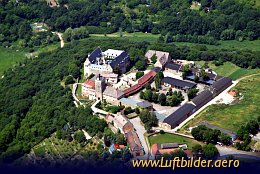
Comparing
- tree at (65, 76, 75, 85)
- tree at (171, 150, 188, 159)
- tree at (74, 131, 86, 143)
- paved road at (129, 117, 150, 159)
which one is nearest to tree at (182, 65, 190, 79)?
paved road at (129, 117, 150, 159)

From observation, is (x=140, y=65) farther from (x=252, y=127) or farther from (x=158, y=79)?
(x=252, y=127)

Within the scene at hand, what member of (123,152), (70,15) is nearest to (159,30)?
(70,15)

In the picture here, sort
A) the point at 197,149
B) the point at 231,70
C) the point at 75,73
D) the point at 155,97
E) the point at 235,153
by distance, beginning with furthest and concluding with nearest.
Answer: the point at 231,70 → the point at 75,73 → the point at 155,97 → the point at 235,153 → the point at 197,149

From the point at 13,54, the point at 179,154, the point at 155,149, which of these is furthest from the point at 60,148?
the point at 13,54

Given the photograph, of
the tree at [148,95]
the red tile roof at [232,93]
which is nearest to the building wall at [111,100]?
the tree at [148,95]

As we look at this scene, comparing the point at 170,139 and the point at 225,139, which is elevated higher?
the point at 225,139

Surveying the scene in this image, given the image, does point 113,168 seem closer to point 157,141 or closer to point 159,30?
point 157,141

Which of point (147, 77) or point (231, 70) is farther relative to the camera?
point (231, 70)
